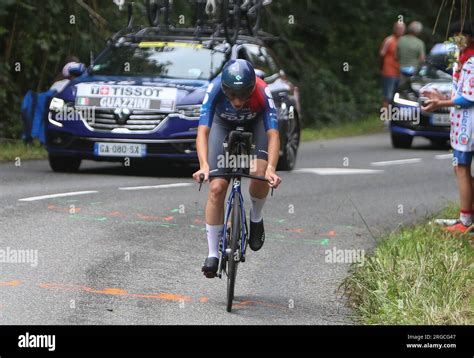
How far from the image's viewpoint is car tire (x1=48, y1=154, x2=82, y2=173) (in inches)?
723

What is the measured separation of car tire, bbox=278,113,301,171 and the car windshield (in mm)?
1626

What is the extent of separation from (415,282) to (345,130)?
20.2 metres

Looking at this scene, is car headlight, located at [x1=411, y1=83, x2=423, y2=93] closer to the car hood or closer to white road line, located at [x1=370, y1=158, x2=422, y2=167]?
white road line, located at [x1=370, y1=158, x2=422, y2=167]

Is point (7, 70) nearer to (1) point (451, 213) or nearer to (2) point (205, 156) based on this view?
(1) point (451, 213)

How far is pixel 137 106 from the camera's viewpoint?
17672 mm

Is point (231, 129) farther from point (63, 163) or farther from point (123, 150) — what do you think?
point (63, 163)

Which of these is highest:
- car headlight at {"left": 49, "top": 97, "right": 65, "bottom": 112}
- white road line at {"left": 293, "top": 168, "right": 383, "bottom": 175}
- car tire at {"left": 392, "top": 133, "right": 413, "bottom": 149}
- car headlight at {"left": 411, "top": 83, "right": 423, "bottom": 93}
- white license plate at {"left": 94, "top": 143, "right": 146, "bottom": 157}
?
car headlight at {"left": 49, "top": 97, "right": 65, "bottom": 112}

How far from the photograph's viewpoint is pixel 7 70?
2255 cm

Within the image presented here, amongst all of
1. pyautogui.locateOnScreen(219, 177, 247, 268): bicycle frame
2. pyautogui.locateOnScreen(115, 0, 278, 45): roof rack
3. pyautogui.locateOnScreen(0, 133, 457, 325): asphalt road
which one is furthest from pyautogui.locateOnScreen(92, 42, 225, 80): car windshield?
pyautogui.locateOnScreen(219, 177, 247, 268): bicycle frame

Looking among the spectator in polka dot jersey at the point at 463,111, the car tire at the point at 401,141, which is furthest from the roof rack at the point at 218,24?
the spectator in polka dot jersey at the point at 463,111

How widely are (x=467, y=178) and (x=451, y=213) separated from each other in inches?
53.4

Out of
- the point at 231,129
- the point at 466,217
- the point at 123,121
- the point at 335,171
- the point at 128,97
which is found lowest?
the point at 335,171

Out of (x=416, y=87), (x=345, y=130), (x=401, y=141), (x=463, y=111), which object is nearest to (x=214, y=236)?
(x=463, y=111)
